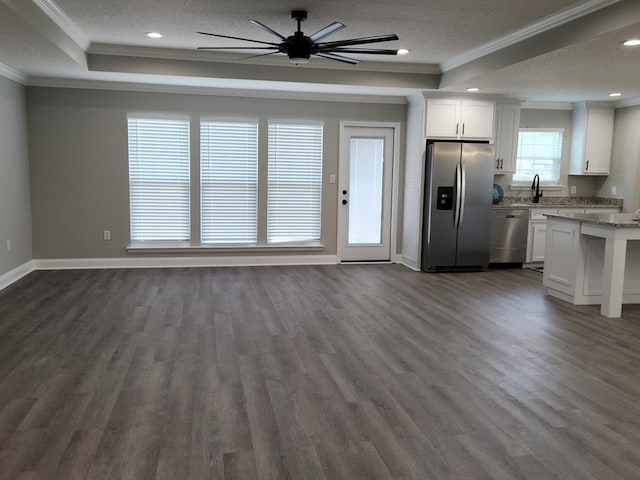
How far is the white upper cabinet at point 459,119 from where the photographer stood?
7.20 meters

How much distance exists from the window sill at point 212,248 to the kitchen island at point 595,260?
325 centimetres

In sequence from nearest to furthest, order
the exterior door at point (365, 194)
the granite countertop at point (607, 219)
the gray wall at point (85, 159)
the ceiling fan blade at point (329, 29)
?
1. the ceiling fan blade at point (329, 29)
2. the granite countertop at point (607, 219)
3. the gray wall at point (85, 159)
4. the exterior door at point (365, 194)

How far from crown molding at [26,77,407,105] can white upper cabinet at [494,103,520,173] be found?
141 cm

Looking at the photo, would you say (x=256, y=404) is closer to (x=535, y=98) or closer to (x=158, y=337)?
(x=158, y=337)

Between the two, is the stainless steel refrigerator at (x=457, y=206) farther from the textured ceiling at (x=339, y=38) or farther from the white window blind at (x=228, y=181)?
the white window blind at (x=228, y=181)

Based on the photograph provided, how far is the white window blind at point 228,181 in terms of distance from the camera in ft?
23.8

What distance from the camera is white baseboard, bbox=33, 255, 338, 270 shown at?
698cm

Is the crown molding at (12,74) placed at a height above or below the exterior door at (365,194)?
above

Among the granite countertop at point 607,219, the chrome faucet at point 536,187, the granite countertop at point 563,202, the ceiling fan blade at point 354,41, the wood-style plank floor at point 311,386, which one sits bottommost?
the wood-style plank floor at point 311,386

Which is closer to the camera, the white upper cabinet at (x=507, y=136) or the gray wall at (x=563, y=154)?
the white upper cabinet at (x=507, y=136)

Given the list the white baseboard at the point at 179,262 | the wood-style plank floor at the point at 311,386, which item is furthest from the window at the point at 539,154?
the white baseboard at the point at 179,262

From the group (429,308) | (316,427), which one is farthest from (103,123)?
(316,427)

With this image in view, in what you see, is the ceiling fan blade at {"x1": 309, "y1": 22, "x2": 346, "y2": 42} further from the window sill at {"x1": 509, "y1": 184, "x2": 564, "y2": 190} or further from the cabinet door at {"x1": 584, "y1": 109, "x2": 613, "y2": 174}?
the cabinet door at {"x1": 584, "y1": 109, "x2": 613, "y2": 174}

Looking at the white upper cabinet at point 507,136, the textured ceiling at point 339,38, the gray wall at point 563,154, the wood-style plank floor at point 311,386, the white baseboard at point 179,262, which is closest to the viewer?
the wood-style plank floor at point 311,386
